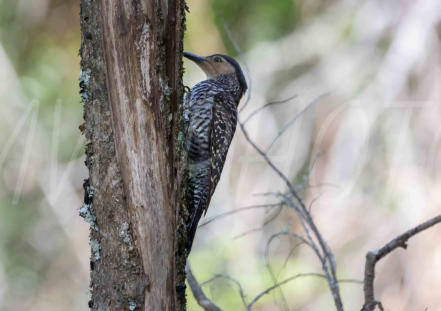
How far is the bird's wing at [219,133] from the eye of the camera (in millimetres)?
3748

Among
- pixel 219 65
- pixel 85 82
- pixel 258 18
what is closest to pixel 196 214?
pixel 85 82

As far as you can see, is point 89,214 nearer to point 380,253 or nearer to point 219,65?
point 380,253

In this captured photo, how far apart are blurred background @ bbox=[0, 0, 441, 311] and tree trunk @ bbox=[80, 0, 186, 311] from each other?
268cm

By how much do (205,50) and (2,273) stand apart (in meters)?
3.15

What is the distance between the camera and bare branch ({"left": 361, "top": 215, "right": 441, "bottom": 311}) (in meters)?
2.39

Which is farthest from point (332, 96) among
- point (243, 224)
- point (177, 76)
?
point (177, 76)

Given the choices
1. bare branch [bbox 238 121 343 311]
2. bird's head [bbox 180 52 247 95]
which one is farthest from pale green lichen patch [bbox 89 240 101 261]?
bird's head [bbox 180 52 247 95]

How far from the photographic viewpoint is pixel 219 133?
3822 millimetres

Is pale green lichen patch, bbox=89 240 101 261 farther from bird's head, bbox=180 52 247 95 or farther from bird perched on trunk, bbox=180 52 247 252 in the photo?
bird's head, bbox=180 52 247 95

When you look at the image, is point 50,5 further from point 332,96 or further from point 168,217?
point 168,217

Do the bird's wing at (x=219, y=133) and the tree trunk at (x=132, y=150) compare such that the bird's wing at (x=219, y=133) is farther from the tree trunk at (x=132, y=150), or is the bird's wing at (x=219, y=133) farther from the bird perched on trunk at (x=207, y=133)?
the tree trunk at (x=132, y=150)

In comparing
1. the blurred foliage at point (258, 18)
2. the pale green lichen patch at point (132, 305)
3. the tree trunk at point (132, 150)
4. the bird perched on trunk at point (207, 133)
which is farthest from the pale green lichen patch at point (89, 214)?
the blurred foliage at point (258, 18)

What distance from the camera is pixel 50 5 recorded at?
7309 mm

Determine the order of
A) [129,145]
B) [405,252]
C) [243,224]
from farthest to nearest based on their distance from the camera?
[243,224], [405,252], [129,145]
